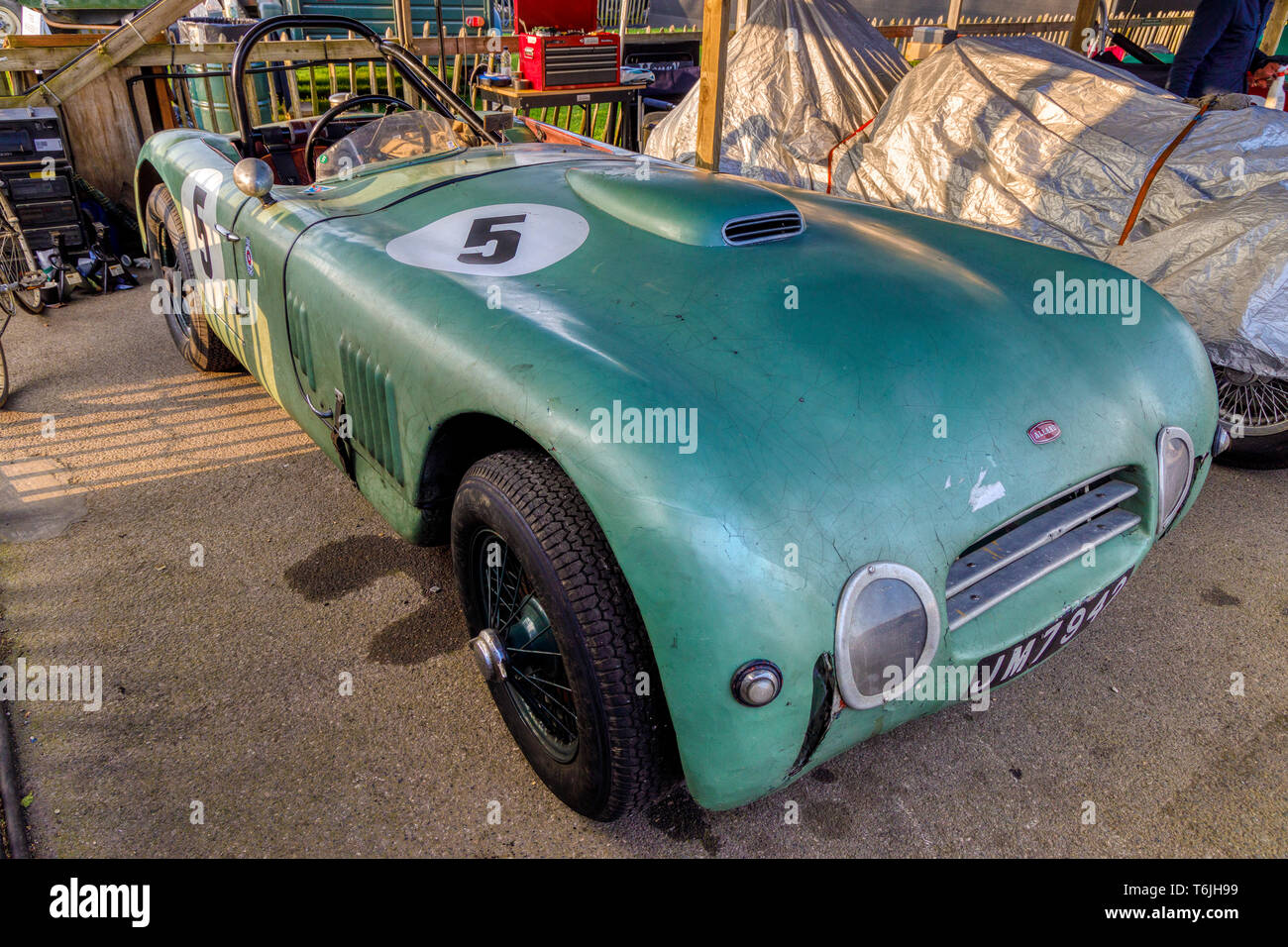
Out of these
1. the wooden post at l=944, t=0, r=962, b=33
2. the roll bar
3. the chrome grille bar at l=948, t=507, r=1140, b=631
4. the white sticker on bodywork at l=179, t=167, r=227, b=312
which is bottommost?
the chrome grille bar at l=948, t=507, r=1140, b=631

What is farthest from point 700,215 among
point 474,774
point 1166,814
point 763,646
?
point 1166,814

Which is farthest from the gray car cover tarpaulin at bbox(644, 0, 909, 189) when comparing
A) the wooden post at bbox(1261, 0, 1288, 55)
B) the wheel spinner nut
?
the wooden post at bbox(1261, 0, 1288, 55)

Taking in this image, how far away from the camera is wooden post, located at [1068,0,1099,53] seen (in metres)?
6.05

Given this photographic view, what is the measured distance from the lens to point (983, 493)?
5.29 feet

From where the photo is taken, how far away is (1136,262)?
366 cm

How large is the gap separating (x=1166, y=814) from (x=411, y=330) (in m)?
2.15

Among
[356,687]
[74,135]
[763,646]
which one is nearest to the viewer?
[763,646]

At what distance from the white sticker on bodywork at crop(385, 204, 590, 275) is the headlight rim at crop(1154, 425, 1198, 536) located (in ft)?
5.08

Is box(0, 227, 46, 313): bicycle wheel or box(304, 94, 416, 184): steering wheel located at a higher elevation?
box(304, 94, 416, 184): steering wheel

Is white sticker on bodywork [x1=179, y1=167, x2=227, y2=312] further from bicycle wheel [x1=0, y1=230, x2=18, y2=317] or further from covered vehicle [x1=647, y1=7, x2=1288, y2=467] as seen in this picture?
A: covered vehicle [x1=647, y1=7, x2=1288, y2=467]

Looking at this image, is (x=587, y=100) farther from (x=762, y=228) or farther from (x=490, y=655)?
(x=490, y=655)

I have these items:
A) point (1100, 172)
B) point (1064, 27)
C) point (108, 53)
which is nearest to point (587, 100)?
point (108, 53)

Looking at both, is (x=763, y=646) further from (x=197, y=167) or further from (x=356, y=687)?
(x=197, y=167)
